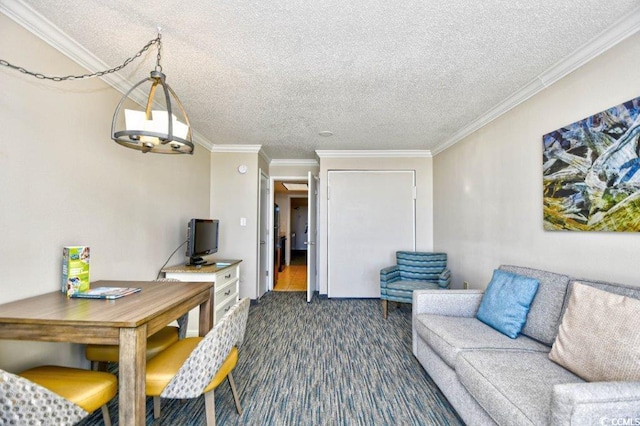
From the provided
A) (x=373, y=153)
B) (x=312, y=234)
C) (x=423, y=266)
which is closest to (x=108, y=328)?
(x=423, y=266)

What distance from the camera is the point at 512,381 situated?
56.8 inches

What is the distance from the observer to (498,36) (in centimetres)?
184

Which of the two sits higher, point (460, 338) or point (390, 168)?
point (390, 168)

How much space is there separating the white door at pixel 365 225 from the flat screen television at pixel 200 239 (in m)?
1.81

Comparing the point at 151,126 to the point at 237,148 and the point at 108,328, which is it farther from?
the point at 237,148

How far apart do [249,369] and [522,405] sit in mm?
1969

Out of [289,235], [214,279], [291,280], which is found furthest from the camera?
[289,235]

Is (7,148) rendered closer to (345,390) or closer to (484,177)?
(345,390)

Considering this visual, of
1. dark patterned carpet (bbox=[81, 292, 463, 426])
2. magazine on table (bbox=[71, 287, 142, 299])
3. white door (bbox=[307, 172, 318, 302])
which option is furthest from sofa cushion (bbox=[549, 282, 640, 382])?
white door (bbox=[307, 172, 318, 302])

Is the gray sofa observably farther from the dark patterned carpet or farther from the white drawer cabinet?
the white drawer cabinet

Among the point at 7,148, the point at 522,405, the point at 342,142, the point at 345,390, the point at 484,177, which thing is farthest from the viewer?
the point at 342,142

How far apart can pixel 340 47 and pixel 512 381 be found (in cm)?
212

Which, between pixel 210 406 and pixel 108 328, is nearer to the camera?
pixel 108 328

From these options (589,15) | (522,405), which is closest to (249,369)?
(522,405)
